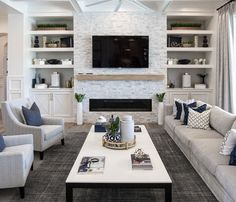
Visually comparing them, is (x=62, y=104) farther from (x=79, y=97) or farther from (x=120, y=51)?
(x=120, y=51)

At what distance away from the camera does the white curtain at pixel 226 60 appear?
6.29 metres

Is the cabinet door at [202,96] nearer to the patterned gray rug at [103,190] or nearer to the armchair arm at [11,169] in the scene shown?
the patterned gray rug at [103,190]

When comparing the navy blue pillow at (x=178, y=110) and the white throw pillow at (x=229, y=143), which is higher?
the navy blue pillow at (x=178, y=110)

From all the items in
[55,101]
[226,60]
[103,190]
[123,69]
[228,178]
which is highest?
[226,60]

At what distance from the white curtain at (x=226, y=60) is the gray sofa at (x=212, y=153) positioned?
1.63 metres

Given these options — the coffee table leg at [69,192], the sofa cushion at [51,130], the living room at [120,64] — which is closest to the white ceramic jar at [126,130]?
the coffee table leg at [69,192]

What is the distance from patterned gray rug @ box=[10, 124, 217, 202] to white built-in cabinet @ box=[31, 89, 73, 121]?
273cm

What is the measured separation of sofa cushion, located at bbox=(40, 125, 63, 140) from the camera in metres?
4.55

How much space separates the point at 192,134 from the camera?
4.34 meters

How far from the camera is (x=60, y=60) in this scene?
792 centimetres

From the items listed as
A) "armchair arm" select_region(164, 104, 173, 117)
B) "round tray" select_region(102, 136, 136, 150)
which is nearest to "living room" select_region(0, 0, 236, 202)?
"armchair arm" select_region(164, 104, 173, 117)

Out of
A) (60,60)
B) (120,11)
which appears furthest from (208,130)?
(60,60)

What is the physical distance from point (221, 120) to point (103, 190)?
2156 mm

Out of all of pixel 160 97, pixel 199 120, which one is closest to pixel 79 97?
pixel 160 97
